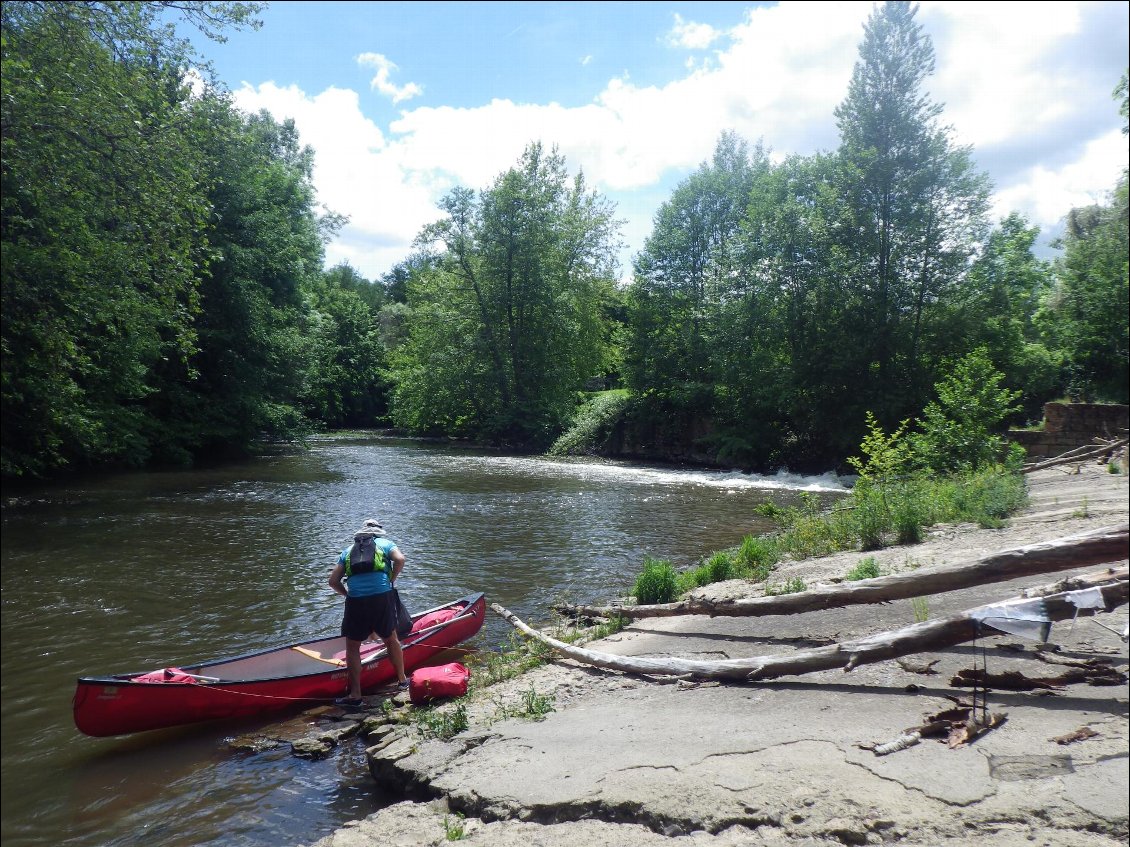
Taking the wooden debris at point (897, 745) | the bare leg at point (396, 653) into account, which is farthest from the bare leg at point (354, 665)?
the wooden debris at point (897, 745)

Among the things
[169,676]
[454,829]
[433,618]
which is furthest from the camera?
[433,618]

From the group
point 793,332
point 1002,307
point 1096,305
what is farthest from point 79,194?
point 1002,307

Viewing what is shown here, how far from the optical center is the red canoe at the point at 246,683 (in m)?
5.88

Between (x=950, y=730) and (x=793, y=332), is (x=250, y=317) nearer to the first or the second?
(x=793, y=332)

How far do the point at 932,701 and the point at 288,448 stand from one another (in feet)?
109

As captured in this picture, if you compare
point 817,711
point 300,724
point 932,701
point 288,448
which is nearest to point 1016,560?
point 932,701

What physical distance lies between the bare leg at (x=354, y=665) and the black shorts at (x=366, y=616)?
0.07 m

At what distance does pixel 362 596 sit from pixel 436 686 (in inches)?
47.7

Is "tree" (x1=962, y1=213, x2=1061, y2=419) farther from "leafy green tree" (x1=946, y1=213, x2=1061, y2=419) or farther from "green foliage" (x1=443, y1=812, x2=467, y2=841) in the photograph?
"green foliage" (x1=443, y1=812, x2=467, y2=841)

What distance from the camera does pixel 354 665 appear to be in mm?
7180

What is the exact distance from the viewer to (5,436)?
11969 millimetres

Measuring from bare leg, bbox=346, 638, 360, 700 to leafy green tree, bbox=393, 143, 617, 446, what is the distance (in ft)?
94.1

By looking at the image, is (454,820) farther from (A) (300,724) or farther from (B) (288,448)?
(B) (288,448)

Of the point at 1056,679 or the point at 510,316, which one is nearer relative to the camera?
the point at 1056,679
